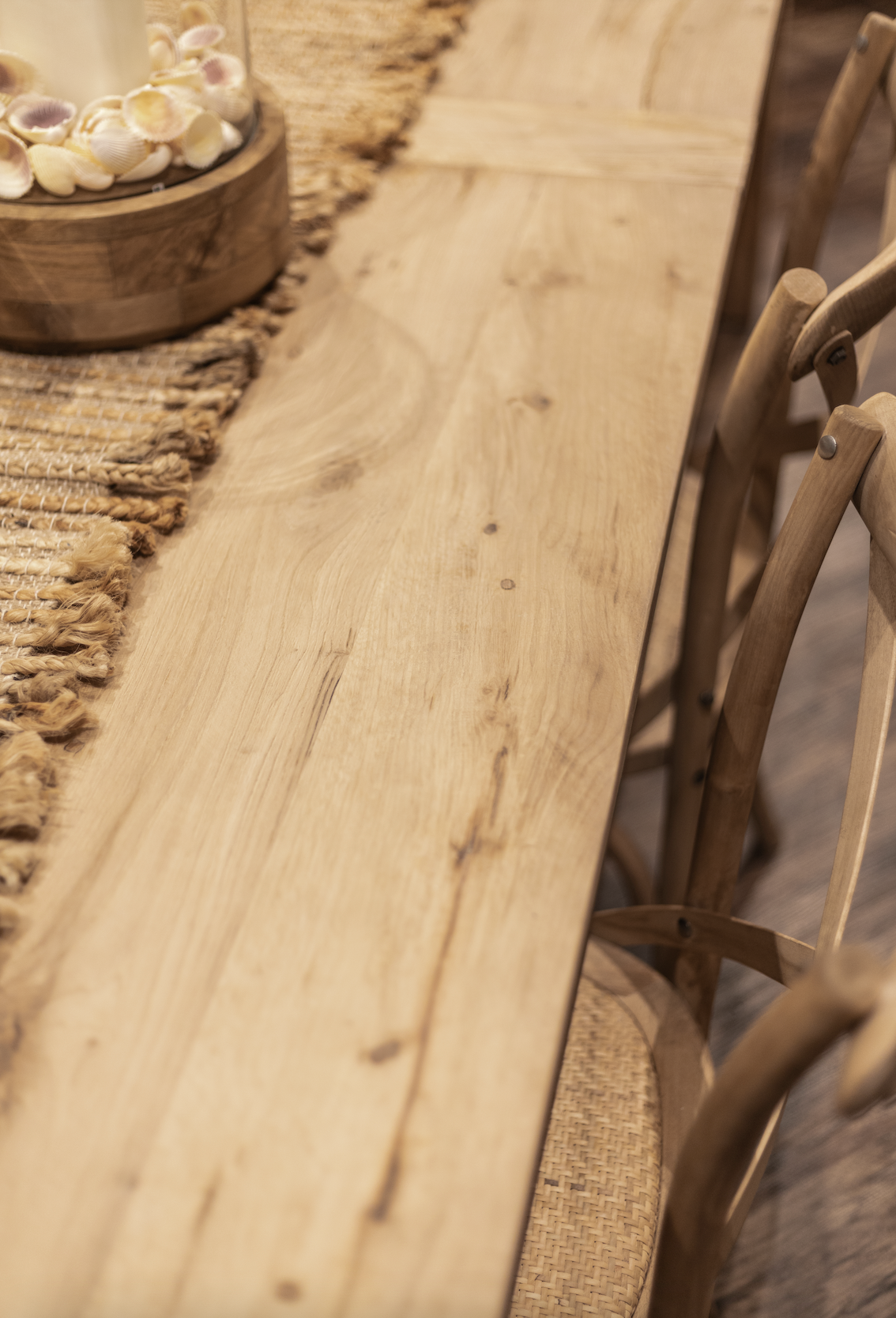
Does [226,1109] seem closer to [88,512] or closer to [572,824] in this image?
[572,824]

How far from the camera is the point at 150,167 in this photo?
73 cm

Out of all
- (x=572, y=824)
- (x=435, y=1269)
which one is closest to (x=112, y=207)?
(x=572, y=824)

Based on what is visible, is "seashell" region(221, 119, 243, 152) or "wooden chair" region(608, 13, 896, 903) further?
"wooden chair" region(608, 13, 896, 903)

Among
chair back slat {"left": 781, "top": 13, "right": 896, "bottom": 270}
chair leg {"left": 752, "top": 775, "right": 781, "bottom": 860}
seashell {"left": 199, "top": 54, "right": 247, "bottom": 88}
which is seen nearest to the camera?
seashell {"left": 199, "top": 54, "right": 247, "bottom": 88}

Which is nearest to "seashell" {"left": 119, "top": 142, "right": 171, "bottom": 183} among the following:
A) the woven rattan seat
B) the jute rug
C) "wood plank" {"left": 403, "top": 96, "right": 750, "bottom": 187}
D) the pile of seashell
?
the pile of seashell

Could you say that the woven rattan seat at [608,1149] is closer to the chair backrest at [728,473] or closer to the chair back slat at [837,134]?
the chair backrest at [728,473]

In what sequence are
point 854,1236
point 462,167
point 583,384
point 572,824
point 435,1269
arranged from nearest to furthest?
point 435,1269 < point 572,824 < point 583,384 < point 462,167 < point 854,1236

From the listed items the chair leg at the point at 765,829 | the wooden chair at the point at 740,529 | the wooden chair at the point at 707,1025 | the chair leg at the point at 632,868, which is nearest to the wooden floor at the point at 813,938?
the chair leg at the point at 765,829

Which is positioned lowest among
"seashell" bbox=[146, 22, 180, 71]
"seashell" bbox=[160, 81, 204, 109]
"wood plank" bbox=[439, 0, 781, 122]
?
"wood plank" bbox=[439, 0, 781, 122]

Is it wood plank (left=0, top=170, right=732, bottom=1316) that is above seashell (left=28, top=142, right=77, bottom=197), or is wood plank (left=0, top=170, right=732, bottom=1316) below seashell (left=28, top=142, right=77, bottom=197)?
Result: below

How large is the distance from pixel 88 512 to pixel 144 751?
0.19 metres

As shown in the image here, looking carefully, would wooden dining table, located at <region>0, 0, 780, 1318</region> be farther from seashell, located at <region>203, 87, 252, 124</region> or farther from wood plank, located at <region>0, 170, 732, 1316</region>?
seashell, located at <region>203, 87, 252, 124</region>

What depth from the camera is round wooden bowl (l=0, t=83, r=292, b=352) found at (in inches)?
28.0

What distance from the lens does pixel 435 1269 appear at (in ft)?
1.32
